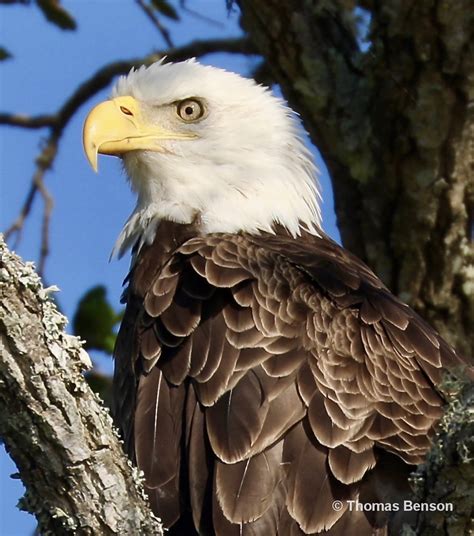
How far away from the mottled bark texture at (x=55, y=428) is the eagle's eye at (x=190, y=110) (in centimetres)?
244

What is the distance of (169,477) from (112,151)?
5.81 feet

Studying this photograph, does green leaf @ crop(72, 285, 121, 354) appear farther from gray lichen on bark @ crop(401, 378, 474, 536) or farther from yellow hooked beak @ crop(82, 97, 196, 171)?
gray lichen on bark @ crop(401, 378, 474, 536)

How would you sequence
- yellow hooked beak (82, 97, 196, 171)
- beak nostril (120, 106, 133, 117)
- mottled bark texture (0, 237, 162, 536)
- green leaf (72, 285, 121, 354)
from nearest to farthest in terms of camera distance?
mottled bark texture (0, 237, 162, 536) → yellow hooked beak (82, 97, 196, 171) → beak nostril (120, 106, 133, 117) → green leaf (72, 285, 121, 354)

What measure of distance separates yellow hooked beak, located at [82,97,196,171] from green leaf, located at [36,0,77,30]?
3.99 ft

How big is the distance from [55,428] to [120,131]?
2.43 m

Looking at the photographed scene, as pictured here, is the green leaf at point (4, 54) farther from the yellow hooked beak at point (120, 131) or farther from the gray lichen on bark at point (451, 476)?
the gray lichen on bark at point (451, 476)

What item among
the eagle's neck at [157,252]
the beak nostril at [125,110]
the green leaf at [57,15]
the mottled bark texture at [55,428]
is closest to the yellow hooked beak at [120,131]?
the beak nostril at [125,110]

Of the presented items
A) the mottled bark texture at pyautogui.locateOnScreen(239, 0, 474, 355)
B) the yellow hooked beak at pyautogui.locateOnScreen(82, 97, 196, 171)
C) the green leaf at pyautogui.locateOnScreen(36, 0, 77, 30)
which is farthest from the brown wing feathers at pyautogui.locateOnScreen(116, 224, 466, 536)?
the green leaf at pyautogui.locateOnScreen(36, 0, 77, 30)

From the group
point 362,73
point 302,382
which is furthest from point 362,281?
point 362,73

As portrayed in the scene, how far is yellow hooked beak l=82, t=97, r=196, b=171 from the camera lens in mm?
5910

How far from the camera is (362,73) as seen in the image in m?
6.45

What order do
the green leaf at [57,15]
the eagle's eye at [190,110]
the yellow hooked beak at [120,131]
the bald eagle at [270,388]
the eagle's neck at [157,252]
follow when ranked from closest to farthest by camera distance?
the bald eagle at [270,388] < the eagle's neck at [157,252] < the yellow hooked beak at [120,131] < the eagle's eye at [190,110] < the green leaf at [57,15]

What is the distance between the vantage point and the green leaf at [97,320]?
644 cm

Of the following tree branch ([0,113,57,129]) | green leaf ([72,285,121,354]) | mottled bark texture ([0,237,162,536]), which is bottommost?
mottled bark texture ([0,237,162,536])
